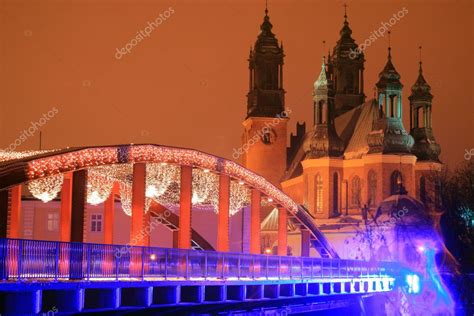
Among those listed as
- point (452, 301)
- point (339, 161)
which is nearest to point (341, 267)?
point (452, 301)

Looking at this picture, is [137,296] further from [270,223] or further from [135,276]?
[270,223]

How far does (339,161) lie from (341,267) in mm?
48914

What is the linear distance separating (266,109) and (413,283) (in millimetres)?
46374

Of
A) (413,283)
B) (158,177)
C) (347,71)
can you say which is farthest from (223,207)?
(347,71)

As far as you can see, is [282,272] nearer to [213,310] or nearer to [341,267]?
[213,310]

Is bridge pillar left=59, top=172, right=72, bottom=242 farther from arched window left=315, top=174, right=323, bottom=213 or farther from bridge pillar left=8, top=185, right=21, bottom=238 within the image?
arched window left=315, top=174, right=323, bottom=213

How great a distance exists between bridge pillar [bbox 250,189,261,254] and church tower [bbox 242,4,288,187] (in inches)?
2313

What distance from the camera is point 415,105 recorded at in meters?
94.5

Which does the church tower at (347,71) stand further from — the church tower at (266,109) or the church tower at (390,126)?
the church tower at (390,126)

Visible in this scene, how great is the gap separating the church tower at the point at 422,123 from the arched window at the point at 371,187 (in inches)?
272

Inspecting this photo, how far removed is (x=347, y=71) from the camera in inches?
4048

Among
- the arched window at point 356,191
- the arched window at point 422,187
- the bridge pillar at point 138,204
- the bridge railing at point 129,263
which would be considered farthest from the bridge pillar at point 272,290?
the arched window at point 356,191

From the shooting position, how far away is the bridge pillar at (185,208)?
100 ft

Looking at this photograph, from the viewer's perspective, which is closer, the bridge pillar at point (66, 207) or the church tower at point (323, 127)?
the bridge pillar at point (66, 207)
